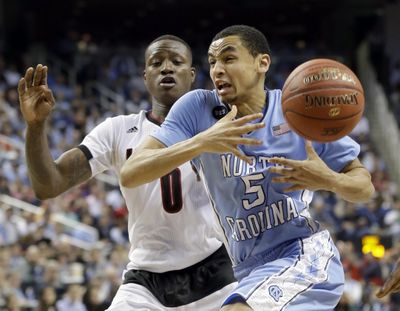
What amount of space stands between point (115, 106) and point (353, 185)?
55.7 feet

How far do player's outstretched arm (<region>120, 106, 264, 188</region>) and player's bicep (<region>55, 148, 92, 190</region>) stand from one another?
1.07 m

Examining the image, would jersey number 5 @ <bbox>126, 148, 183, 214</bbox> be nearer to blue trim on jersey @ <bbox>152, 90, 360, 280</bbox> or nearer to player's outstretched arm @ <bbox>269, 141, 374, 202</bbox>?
blue trim on jersey @ <bbox>152, 90, 360, 280</bbox>

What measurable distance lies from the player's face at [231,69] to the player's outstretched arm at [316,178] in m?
0.53

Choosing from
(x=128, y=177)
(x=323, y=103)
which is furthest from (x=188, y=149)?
(x=323, y=103)

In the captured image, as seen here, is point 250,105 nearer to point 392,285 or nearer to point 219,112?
point 219,112

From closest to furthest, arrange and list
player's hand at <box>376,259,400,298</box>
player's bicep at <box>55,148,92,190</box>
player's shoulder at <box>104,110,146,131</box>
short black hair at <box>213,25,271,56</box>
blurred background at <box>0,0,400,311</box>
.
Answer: player's hand at <box>376,259,400,298</box>
short black hair at <box>213,25,271,56</box>
player's bicep at <box>55,148,92,190</box>
player's shoulder at <box>104,110,146,131</box>
blurred background at <box>0,0,400,311</box>

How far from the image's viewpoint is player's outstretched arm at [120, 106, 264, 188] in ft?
14.9

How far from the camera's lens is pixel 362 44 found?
29000mm

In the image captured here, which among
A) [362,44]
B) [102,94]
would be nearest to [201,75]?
[102,94]

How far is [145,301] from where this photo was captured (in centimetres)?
564

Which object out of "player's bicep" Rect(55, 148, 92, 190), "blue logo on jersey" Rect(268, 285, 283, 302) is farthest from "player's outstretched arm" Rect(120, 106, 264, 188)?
"player's bicep" Rect(55, 148, 92, 190)

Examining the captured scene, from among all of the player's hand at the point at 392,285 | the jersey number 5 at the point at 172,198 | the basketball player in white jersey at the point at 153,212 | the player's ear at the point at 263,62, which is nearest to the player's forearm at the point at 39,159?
the basketball player in white jersey at the point at 153,212

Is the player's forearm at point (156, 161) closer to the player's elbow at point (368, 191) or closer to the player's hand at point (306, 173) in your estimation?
the player's hand at point (306, 173)

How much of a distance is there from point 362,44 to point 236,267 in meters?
24.7
